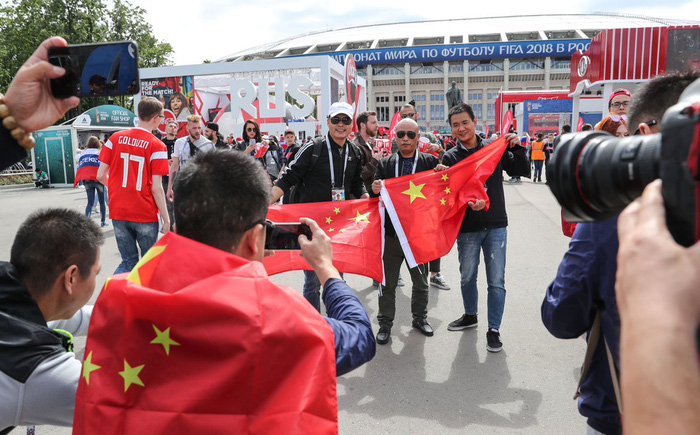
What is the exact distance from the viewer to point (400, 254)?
4.62 m

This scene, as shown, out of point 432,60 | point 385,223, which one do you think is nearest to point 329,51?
point 432,60

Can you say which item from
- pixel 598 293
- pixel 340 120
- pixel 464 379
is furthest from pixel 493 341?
pixel 598 293

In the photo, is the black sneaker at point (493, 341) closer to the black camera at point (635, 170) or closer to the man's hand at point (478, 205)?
the man's hand at point (478, 205)

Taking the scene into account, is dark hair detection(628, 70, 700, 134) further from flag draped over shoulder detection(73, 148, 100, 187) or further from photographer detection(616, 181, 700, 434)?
flag draped over shoulder detection(73, 148, 100, 187)

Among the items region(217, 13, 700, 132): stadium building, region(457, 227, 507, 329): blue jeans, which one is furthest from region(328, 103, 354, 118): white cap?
region(217, 13, 700, 132): stadium building

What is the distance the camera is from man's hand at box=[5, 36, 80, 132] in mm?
1405

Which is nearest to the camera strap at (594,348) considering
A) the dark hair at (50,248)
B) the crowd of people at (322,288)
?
the crowd of people at (322,288)

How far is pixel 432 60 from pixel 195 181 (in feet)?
257

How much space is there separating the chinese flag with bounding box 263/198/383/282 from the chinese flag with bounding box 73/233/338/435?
9.24ft

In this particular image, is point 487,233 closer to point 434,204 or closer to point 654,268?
point 434,204

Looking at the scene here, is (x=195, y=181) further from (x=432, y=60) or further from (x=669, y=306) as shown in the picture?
(x=432, y=60)

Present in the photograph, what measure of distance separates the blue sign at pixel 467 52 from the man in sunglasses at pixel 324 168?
2679 inches

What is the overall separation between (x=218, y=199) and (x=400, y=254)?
3315mm

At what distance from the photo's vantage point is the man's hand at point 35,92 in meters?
1.41
